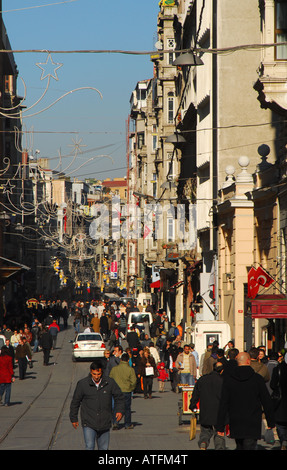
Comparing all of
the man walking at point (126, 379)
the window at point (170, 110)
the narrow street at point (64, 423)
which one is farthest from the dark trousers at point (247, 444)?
the window at point (170, 110)

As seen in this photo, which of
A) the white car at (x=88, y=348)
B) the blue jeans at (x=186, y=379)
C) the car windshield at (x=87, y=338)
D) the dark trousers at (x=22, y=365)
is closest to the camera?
the blue jeans at (x=186, y=379)

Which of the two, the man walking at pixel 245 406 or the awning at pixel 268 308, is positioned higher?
the awning at pixel 268 308

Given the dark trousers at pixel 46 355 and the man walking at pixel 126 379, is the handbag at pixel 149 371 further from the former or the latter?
the dark trousers at pixel 46 355

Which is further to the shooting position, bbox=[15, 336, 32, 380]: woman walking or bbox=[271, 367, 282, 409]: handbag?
bbox=[15, 336, 32, 380]: woman walking

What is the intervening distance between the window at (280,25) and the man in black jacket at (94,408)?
582 inches

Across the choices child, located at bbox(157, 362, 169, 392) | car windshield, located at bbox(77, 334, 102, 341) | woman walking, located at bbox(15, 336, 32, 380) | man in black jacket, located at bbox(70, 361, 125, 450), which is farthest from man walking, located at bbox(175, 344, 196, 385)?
car windshield, located at bbox(77, 334, 102, 341)

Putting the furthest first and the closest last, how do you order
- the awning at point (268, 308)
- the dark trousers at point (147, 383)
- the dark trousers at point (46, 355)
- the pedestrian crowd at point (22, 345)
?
the dark trousers at point (46, 355) < the dark trousers at point (147, 383) < the awning at point (268, 308) < the pedestrian crowd at point (22, 345)

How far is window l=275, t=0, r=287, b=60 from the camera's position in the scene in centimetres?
2475

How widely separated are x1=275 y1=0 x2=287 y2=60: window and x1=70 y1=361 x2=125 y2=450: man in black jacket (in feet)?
48.5

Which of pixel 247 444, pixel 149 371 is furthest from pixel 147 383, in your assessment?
pixel 247 444

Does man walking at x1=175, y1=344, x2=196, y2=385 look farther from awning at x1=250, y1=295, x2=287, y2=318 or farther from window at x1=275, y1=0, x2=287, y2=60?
window at x1=275, y1=0, x2=287, y2=60

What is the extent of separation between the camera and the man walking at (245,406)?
438 inches
